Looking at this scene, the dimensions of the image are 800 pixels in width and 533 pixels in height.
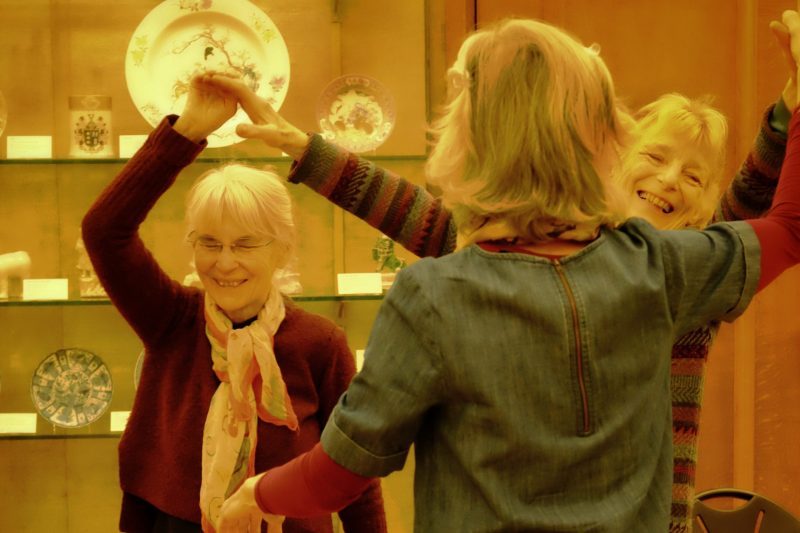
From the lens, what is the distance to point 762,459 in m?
2.82

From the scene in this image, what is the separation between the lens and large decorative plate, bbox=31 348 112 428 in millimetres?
2533

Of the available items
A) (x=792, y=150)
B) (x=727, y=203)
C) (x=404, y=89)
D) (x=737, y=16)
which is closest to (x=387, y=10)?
(x=404, y=89)

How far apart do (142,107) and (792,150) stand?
1.72 metres

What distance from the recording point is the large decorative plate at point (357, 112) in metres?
2.58

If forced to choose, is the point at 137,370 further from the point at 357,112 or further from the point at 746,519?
the point at 746,519

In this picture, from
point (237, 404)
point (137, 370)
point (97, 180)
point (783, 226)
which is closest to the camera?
point (783, 226)

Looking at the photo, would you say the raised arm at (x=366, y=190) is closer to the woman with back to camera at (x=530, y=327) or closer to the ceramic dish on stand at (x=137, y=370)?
the woman with back to camera at (x=530, y=327)

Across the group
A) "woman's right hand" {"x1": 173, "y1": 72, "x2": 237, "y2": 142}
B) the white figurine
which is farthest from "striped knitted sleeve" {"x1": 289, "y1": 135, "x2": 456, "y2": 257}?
the white figurine

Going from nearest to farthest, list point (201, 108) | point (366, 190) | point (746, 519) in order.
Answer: point (366, 190) < point (201, 108) < point (746, 519)

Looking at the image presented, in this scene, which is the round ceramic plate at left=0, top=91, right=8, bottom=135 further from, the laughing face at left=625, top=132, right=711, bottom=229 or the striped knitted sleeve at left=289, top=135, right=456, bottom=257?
the laughing face at left=625, top=132, right=711, bottom=229

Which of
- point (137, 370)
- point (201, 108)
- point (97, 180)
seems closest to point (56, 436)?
point (137, 370)

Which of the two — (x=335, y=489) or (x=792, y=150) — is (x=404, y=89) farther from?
(x=335, y=489)

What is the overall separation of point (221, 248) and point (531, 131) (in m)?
0.84

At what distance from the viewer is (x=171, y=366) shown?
1803 mm
